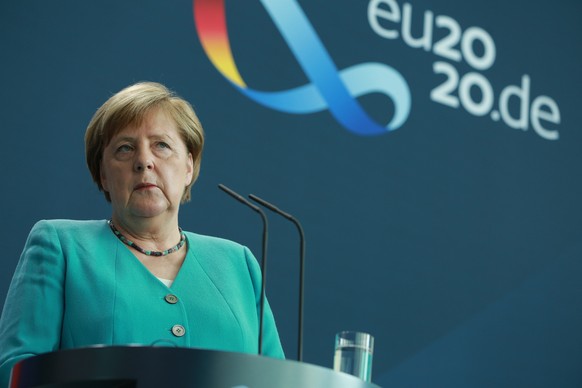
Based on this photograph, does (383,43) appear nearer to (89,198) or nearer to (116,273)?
(89,198)

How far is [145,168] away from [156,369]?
0.97 metres

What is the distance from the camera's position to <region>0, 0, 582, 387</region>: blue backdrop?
350 cm

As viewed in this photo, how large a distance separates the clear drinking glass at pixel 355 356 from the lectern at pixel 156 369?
0.46m

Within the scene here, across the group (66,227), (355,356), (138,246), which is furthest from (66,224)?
(355,356)

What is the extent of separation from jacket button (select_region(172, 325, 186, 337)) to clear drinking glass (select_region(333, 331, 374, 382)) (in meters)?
0.36

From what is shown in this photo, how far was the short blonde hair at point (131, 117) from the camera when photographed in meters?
2.30

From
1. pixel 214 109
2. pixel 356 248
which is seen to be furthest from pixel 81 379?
pixel 356 248

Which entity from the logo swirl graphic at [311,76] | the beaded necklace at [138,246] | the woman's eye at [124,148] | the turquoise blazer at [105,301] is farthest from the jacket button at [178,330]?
the logo swirl graphic at [311,76]

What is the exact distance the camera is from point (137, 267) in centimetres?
218

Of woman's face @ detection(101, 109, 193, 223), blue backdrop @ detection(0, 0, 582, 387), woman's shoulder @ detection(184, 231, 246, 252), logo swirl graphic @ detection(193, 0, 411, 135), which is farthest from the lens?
logo swirl graphic @ detection(193, 0, 411, 135)

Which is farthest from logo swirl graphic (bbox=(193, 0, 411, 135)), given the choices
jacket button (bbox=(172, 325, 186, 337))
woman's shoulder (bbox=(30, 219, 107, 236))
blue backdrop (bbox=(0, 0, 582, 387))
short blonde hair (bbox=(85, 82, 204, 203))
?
jacket button (bbox=(172, 325, 186, 337))

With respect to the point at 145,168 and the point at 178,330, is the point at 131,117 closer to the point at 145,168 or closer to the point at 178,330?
the point at 145,168

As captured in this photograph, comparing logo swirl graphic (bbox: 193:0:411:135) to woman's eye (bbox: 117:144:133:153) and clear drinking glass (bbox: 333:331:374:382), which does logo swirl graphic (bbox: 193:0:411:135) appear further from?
clear drinking glass (bbox: 333:331:374:382)

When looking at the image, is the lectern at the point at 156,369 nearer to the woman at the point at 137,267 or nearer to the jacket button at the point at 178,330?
the woman at the point at 137,267
